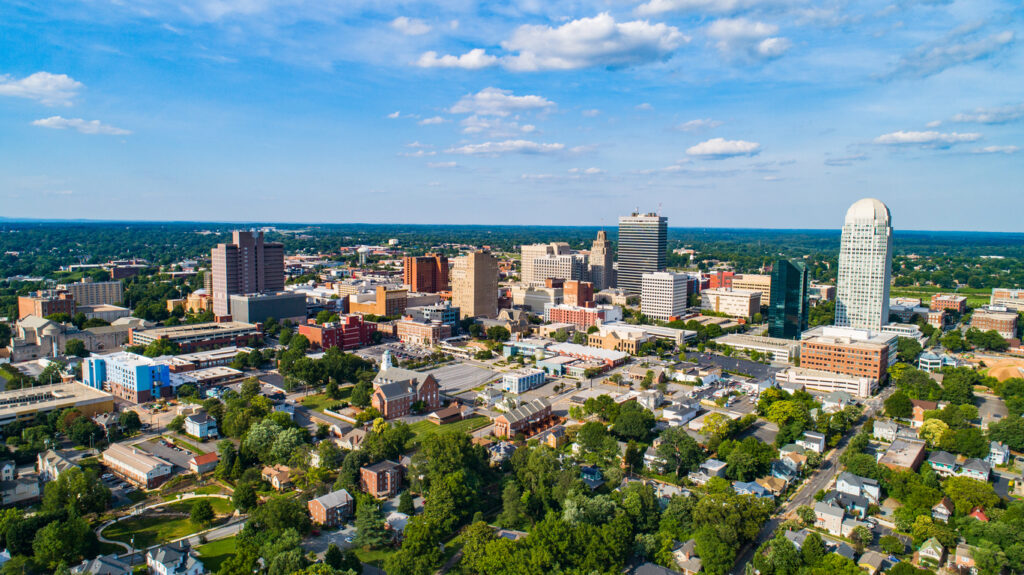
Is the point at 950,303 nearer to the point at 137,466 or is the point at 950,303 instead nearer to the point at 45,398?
the point at 137,466

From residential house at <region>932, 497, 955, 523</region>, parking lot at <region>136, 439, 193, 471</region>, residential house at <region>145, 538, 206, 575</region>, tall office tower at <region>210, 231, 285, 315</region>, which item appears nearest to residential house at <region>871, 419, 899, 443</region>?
residential house at <region>932, 497, 955, 523</region>

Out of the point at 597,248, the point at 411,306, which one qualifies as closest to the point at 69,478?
the point at 411,306

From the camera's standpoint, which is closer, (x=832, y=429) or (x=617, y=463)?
(x=617, y=463)

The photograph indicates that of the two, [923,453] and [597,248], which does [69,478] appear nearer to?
[923,453]

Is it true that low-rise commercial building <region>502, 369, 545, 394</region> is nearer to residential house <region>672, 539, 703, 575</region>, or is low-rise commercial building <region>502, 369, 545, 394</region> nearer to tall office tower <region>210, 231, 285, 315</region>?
residential house <region>672, 539, 703, 575</region>

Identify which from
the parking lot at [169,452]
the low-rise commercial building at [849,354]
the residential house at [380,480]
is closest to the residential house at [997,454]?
the low-rise commercial building at [849,354]

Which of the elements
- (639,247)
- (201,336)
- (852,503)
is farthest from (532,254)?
(852,503)
